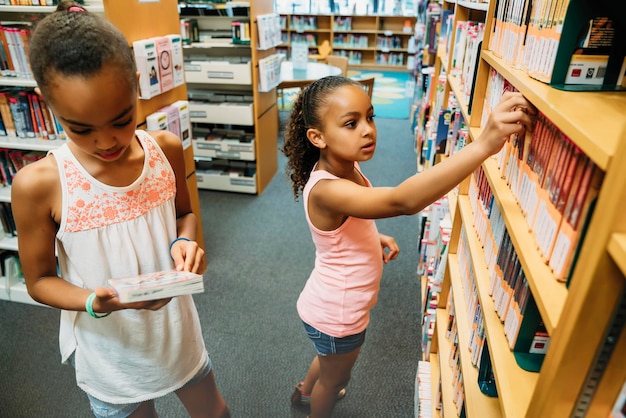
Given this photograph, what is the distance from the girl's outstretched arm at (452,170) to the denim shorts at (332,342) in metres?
0.53

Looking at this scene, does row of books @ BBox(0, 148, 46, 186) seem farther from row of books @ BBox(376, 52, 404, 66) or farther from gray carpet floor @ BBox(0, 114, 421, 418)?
row of books @ BBox(376, 52, 404, 66)

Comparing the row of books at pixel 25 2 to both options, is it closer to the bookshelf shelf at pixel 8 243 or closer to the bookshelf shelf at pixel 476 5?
the bookshelf shelf at pixel 8 243

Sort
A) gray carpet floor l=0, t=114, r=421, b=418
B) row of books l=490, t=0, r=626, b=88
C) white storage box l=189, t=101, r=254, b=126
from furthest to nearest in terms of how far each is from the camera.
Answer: white storage box l=189, t=101, r=254, b=126
gray carpet floor l=0, t=114, r=421, b=418
row of books l=490, t=0, r=626, b=88

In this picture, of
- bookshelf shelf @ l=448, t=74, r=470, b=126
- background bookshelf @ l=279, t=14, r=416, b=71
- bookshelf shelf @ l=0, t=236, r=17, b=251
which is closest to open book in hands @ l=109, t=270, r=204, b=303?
bookshelf shelf @ l=448, t=74, r=470, b=126

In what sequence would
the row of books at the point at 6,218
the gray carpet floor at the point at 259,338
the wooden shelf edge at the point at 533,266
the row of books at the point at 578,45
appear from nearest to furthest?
the wooden shelf edge at the point at 533,266 → the row of books at the point at 578,45 → the gray carpet floor at the point at 259,338 → the row of books at the point at 6,218

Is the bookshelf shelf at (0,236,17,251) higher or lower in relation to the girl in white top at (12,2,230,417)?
lower

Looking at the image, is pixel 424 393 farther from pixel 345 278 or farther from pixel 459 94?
pixel 459 94

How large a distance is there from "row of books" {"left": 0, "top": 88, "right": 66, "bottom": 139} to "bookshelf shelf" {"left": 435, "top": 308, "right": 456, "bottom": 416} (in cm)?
210

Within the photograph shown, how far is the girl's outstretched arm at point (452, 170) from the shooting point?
0.87m

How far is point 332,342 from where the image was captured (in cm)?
142

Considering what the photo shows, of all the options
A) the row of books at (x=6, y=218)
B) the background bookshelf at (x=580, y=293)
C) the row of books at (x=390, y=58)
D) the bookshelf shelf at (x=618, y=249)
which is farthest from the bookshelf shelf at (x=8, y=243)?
the row of books at (x=390, y=58)

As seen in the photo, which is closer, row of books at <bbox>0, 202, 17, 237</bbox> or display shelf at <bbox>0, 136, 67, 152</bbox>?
display shelf at <bbox>0, 136, 67, 152</bbox>

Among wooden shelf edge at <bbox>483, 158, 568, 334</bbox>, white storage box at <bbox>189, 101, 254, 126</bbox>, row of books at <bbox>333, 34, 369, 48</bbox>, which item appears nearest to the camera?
wooden shelf edge at <bbox>483, 158, 568, 334</bbox>

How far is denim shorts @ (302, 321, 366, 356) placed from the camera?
142cm
